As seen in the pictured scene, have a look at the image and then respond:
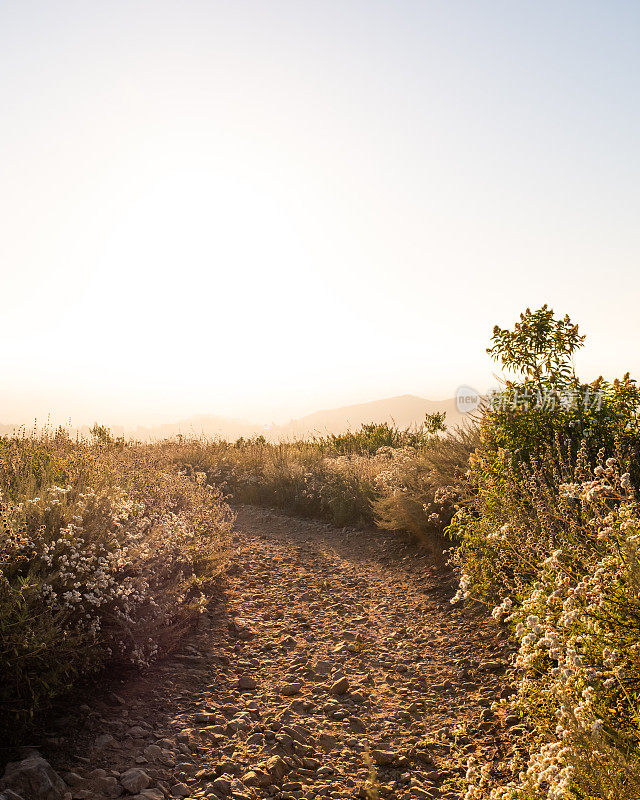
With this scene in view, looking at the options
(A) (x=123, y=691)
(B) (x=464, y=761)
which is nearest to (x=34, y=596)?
(A) (x=123, y=691)

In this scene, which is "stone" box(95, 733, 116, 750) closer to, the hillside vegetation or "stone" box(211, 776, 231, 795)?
the hillside vegetation

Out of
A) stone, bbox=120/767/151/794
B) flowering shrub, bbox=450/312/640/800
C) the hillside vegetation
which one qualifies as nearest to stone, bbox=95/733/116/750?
stone, bbox=120/767/151/794

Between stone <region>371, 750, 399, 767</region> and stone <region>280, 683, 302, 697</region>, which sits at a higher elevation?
stone <region>280, 683, 302, 697</region>

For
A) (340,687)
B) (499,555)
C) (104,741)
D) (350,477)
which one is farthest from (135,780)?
(350,477)

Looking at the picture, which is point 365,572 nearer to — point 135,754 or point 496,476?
point 496,476

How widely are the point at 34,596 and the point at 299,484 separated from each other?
743 centimetres

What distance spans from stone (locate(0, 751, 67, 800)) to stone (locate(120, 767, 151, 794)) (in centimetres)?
30

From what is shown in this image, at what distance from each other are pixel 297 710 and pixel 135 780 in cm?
130

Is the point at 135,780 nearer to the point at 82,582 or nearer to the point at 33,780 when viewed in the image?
the point at 33,780

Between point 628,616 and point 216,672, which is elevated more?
point 628,616

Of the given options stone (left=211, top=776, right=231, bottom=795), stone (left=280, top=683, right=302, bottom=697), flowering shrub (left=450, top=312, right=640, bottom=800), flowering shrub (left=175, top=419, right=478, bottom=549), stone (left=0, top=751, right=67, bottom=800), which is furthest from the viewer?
flowering shrub (left=175, top=419, right=478, bottom=549)

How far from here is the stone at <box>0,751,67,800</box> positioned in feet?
9.05

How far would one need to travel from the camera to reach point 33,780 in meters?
2.82

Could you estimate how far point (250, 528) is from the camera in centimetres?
933
